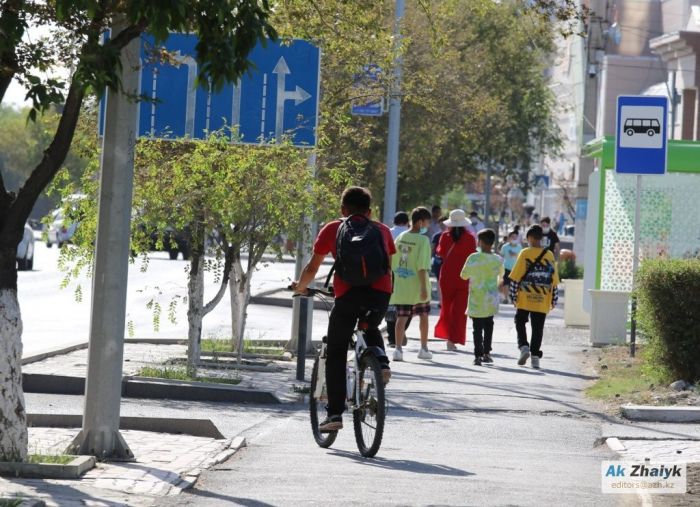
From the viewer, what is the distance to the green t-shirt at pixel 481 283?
18547mm

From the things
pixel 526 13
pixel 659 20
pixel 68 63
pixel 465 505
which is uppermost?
pixel 659 20

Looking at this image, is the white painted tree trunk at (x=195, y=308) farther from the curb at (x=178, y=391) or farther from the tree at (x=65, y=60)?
the tree at (x=65, y=60)

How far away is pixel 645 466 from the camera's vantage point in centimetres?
941

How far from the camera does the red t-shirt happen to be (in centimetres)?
1004

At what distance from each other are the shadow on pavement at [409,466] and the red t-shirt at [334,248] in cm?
104

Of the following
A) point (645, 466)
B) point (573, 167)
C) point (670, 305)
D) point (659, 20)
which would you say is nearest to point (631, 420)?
point (670, 305)

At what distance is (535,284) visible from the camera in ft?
58.6

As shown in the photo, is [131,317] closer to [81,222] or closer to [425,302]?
[425,302]

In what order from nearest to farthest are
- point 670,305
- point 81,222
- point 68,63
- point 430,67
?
1. point 68,63
2. point 670,305
3. point 81,222
4. point 430,67

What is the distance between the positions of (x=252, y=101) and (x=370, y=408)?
21.6 feet

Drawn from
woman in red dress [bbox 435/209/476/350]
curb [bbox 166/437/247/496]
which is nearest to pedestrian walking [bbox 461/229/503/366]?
woman in red dress [bbox 435/209/476/350]

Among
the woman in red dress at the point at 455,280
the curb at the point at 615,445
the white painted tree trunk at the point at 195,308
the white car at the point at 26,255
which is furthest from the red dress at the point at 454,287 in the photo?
the white car at the point at 26,255

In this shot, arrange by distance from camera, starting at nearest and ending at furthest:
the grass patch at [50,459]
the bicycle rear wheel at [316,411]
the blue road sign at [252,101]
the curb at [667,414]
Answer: the grass patch at [50,459], the bicycle rear wheel at [316,411], the curb at [667,414], the blue road sign at [252,101]

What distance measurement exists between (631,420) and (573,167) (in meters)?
75.2
